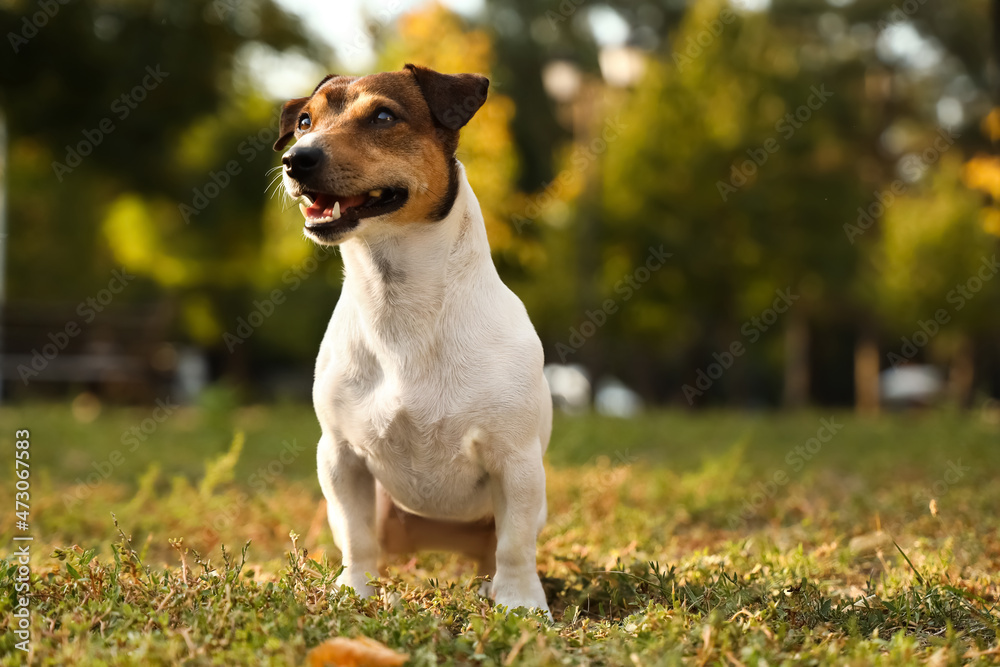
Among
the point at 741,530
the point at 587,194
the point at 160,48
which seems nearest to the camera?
the point at 741,530

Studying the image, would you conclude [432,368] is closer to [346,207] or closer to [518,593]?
[346,207]

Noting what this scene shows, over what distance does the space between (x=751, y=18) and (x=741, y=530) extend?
604 inches

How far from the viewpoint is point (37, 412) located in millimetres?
11750

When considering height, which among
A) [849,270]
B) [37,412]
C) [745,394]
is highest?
[849,270]

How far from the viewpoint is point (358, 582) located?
3213 millimetres

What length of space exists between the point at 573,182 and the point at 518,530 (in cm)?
1363

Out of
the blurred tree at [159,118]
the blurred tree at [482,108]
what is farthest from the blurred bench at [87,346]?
the blurred tree at [482,108]

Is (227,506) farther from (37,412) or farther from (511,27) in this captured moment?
(511,27)

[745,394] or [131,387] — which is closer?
[131,387]

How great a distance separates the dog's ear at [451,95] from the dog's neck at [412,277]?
0.22 meters

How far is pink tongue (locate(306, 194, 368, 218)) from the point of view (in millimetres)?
2971

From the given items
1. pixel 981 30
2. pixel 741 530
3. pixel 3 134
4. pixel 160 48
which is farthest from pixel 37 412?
pixel 981 30

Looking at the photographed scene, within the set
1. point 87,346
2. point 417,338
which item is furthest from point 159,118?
point 417,338

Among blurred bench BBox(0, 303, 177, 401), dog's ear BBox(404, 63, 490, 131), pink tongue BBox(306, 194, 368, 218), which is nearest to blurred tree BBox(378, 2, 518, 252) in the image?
blurred bench BBox(0, 303, 177, 401)
